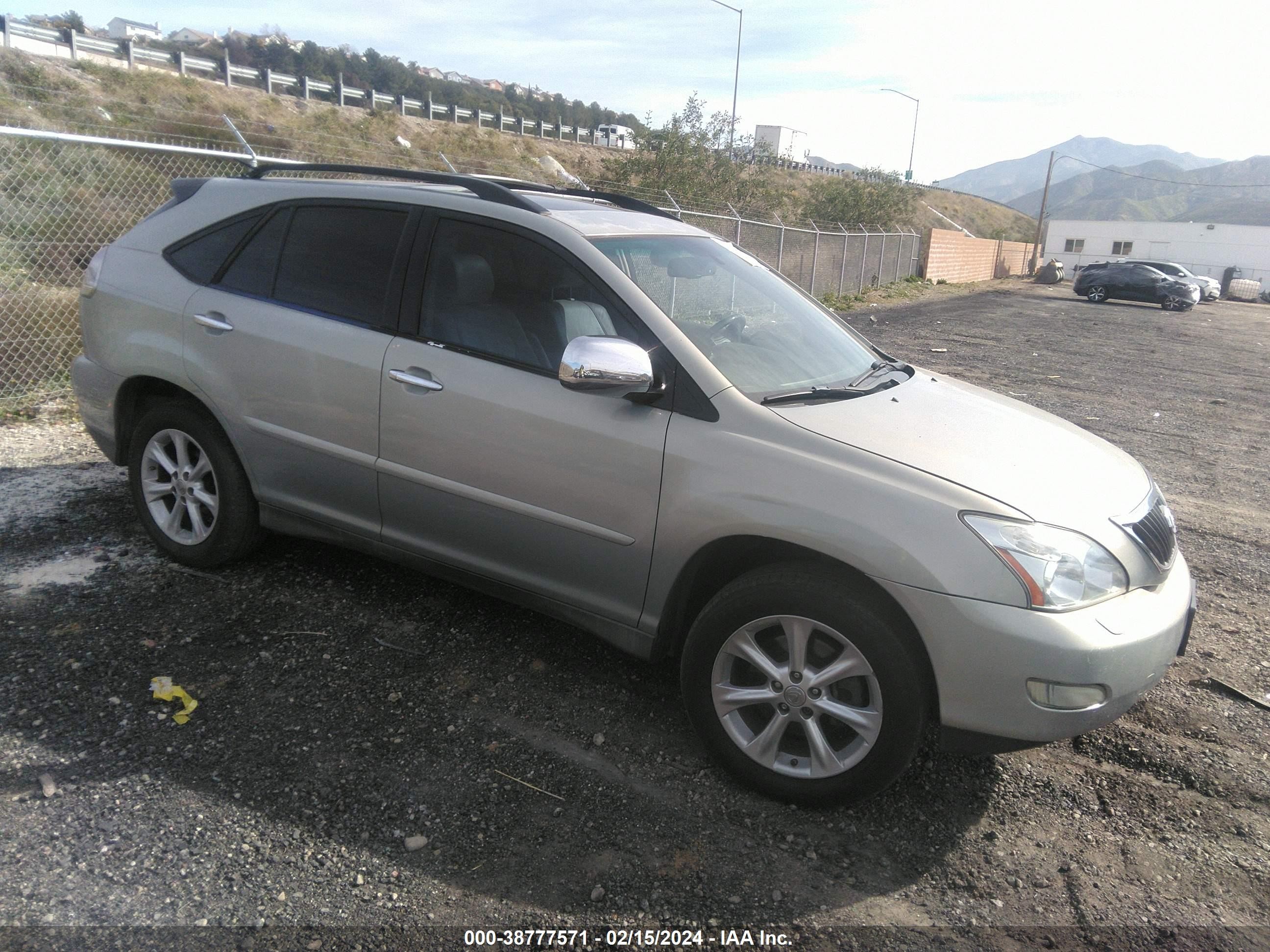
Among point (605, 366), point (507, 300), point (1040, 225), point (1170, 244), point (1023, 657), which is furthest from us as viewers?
point (1170, 244)

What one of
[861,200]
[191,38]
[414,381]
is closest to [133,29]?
[191,38]

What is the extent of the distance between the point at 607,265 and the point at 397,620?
1.81 meters

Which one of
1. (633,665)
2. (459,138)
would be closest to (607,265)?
(633,665)

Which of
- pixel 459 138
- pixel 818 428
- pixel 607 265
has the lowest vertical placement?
pixel 818 428

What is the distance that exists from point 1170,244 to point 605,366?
76717 mm

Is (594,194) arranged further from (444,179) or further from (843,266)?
(843,266)

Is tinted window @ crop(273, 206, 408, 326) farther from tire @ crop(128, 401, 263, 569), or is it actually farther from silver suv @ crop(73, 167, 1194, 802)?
tire @ crop(128, 401, 263, 569)

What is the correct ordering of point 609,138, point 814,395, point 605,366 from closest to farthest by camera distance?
1. point 605,366
2. point 814,395
3. point 609,138

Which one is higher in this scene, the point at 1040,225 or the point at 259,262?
the point at 1040,225

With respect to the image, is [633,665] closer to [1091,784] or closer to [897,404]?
[897,404]

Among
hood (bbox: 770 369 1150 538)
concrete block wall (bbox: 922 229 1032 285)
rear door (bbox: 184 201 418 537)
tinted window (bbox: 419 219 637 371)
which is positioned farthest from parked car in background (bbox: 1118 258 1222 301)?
rear door (bbox: 184 201 418 537)

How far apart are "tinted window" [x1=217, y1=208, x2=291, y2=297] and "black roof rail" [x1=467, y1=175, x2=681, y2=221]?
94cm

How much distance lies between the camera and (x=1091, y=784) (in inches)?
121

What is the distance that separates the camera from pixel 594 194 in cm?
436
